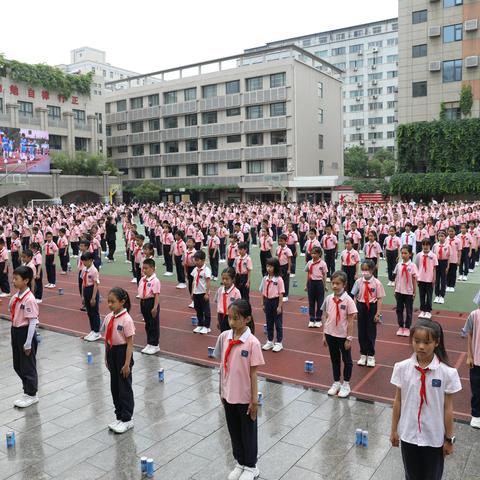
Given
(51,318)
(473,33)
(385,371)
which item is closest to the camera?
(385,371)

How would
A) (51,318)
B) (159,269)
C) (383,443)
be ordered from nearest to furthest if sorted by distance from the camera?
(383,443), (51,318), (159,269)

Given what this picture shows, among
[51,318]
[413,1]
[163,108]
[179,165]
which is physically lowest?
[51,318]

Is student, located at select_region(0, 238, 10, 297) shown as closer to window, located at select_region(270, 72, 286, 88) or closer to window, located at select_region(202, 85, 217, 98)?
window, located at select_region(270, 72, 286, 88)

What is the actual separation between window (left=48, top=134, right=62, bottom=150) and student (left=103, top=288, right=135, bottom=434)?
152ft

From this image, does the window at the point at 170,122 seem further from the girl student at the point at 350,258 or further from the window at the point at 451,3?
the girl student at the point at 350,258

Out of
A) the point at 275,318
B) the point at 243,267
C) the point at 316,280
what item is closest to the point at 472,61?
the point at 243,267

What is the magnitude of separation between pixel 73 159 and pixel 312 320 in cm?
4290

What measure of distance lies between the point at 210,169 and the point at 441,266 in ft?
130

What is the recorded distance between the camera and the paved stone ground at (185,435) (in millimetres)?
4684

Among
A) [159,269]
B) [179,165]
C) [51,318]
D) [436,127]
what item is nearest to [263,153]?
[179,165]

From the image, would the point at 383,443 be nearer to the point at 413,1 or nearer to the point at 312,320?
the point at 312,320

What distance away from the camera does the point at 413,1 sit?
38281 millimetres

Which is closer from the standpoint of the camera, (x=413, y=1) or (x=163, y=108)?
(x=413, y=1)

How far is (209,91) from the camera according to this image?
48094 millimetres
